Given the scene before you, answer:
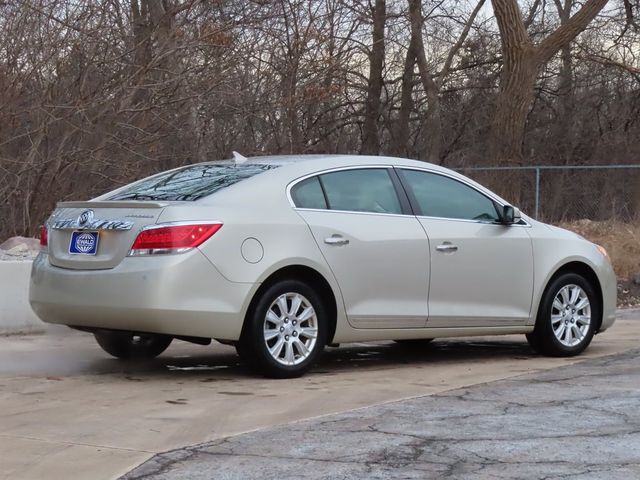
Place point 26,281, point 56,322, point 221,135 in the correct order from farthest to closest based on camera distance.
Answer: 1. point 221,135
2. point 26,281
3. point 56,322

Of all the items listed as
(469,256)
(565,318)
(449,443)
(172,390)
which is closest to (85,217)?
(172,390)

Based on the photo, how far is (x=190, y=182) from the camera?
8.16 metres

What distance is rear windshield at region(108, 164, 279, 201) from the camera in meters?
7.89

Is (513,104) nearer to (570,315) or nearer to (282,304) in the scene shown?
(570,315)

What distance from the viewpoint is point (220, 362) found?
8.90 meters

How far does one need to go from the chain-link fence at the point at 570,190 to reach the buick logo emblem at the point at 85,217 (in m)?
11.1

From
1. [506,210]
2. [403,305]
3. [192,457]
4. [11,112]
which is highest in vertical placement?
[11,112]

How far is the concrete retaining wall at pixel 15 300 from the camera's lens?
1024cm

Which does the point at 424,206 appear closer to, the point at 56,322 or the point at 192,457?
the point at 56,322

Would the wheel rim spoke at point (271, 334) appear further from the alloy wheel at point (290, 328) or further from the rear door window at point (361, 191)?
the rear door window at point (361, 191)

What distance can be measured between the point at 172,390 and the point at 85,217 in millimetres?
1405

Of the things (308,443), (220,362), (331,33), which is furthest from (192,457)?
(331,33)

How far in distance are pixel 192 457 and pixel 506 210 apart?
14.2 feet

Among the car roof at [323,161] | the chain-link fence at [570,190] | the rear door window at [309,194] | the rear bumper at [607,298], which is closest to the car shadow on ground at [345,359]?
the rear bumper at [607,298]
